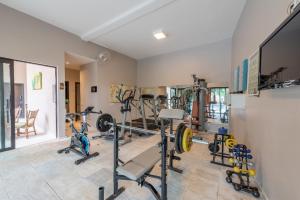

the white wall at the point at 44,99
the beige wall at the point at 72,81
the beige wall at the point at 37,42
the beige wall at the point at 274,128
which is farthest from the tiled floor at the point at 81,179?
the beige wall at the point at 72,81

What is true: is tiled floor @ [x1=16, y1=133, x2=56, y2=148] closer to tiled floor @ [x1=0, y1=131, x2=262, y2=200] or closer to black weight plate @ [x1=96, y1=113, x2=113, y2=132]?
tiled floor @ [x1=0, y1=131, x2=262, y2=200]

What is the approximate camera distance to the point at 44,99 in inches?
178

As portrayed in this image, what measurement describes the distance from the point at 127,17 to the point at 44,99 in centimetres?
373

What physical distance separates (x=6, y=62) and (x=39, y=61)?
61 cm

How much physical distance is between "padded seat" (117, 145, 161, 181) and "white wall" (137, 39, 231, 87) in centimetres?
405

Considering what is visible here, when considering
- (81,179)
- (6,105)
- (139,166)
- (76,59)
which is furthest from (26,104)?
(139,166)

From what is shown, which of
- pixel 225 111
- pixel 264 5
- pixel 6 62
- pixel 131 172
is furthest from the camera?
pixel 225 111

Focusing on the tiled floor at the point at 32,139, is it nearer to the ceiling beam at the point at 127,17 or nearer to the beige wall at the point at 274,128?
the ceiling beam at the point at 127,17

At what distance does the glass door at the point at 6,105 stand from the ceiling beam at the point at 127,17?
6.86ft

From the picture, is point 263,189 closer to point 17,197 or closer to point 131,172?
point 131,172

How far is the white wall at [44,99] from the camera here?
4114mm

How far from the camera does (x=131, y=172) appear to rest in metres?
1.45

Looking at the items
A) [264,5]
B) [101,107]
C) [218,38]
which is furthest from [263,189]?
[101,107]

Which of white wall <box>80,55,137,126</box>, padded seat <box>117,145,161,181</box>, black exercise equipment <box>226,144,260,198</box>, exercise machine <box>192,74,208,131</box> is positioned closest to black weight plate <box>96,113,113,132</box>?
padded seat <box>117,145,161,181</box>
